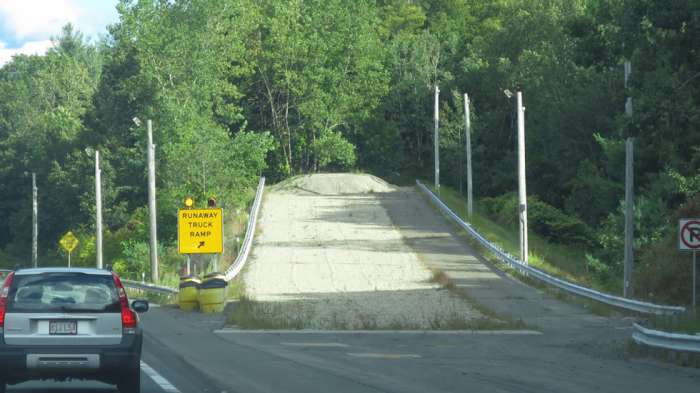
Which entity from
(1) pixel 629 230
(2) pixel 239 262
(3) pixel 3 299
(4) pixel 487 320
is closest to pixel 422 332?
(4) pixel 487 320

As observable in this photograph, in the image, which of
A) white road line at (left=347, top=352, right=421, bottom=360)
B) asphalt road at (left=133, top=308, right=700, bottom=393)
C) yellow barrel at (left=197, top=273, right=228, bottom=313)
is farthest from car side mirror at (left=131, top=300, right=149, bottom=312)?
yellow barrel at (left=197, top=273, right=228, bottom=313)

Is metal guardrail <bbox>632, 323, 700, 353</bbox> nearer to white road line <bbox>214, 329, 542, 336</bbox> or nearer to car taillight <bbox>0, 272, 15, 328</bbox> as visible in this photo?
white road line <bbox>214, 329, 542, 336</bbox>

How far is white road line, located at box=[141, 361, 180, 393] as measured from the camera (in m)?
15.2

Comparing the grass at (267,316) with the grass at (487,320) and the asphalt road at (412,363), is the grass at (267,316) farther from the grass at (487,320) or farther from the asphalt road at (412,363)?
the grass at (487,320)

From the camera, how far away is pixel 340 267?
4622 centimetres

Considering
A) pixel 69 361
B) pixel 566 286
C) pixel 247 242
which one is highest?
pixel 247 242

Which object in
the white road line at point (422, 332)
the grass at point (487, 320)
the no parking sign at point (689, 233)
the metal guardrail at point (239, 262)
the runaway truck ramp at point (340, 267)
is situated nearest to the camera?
the white road line at point (422, 332)

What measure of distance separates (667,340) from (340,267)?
2775cm

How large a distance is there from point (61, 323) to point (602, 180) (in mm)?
56182

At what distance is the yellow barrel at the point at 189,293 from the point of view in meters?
34.0

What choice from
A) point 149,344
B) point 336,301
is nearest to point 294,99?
point 336,301

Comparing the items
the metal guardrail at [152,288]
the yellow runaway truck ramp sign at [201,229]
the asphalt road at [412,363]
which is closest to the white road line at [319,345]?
the asphalt road at [412,363]

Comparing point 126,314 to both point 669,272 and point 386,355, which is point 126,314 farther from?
point 669,272

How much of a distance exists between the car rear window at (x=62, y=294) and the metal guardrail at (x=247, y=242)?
26.3m
